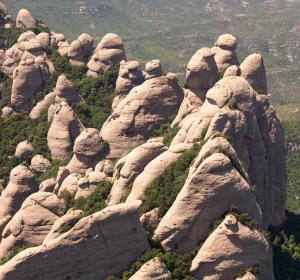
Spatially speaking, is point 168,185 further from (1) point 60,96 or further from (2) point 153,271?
(1) point 60,96

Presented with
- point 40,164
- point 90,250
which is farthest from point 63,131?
point 90,250

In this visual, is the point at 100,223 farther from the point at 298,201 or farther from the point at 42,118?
the point at 298,201

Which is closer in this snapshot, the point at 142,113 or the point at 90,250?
the point at 90,250

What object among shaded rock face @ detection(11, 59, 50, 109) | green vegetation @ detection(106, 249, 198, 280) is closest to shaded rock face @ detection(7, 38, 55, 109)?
shaded rock face @ detection(11, 59, 50, 109)

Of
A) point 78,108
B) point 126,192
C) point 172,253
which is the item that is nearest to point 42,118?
point 78,108

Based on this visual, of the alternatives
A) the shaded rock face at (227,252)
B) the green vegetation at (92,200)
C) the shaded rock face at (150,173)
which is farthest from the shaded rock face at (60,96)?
the shaded rock face at (227,252)

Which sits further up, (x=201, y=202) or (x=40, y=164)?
(x=201, y=202)
